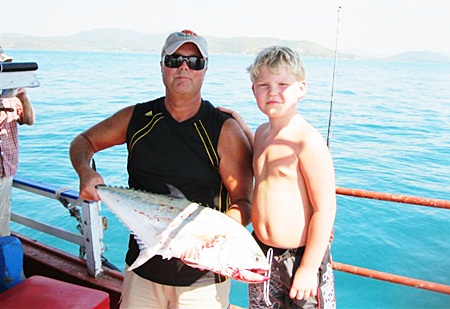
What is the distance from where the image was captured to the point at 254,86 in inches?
66.6

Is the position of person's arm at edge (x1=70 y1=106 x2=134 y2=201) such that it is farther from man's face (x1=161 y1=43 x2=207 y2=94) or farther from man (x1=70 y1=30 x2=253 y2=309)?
man's face (x1=161 y1=43 x2=207 y2=94)

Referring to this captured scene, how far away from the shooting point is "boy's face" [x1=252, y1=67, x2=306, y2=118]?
161 centimetres

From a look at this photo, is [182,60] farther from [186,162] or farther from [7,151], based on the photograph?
[7,151]

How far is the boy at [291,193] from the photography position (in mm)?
1546

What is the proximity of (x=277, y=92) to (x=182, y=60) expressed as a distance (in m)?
0.47

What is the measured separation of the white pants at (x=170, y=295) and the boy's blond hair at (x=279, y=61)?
95cm

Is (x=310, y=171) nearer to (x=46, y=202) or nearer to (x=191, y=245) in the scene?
(x=191, y=245)

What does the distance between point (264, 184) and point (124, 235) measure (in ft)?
29.6

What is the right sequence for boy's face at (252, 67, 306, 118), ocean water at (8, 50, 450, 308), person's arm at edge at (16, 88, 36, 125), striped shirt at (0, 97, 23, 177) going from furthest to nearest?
ocean water at (8, 50, 450, 308) < person's arm at edge at (16, 88, 36, 125) < striped shirt at (0, 97, 23, 177) < boy's face at (252, 67, 306, 118)

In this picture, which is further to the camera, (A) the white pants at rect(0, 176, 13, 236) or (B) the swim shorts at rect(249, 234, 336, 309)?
(A) the white pants at rect(0, 176, 13, 236)

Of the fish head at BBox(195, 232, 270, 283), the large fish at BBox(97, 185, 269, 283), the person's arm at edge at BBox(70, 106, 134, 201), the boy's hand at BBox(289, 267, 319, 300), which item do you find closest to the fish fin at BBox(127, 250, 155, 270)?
the large fish at BBox(97, 185, 269, 283)

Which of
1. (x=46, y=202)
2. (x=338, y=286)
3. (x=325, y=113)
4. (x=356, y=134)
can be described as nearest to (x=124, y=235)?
(x=46, y=202)

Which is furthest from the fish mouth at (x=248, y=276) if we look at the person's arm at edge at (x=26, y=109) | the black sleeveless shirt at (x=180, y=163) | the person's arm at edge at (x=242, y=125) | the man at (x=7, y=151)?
the person's arm at edge at (x=26, y=109)

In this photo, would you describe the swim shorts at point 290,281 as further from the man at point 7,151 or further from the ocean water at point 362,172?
the man at point 7,151
